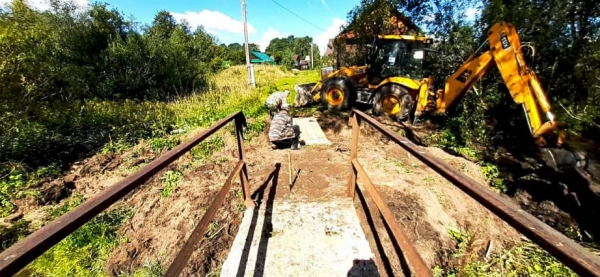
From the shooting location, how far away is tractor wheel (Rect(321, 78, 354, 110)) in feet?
25.8

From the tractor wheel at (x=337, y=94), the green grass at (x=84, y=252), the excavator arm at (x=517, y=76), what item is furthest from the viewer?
the tractor wheel at (x=337, y=94)

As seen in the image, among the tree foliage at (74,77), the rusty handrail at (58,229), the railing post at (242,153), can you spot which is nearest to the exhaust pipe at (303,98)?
the tree foliage at (74,77)

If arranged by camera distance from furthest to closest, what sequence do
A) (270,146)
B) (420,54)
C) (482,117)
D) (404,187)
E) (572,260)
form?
(420,54)
(482,117)
(270,146)
(404,187)
(572,260)

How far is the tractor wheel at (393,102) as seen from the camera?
6.80 meters

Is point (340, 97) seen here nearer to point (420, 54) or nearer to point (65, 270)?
point (420, 54)

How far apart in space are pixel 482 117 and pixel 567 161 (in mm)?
2226

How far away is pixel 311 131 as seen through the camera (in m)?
6.49

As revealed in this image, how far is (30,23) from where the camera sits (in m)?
6.86

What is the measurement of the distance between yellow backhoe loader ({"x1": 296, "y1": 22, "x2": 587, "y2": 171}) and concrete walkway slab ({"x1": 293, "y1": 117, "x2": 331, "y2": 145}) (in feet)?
3.84

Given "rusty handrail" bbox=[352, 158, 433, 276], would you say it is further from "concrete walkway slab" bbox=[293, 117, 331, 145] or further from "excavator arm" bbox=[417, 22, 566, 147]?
"excavator arm" bbox=[417, 22, 566, 147]

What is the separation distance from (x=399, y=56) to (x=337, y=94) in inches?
76.4

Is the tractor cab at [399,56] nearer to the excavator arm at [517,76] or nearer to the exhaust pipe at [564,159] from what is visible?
the excavator arm at [517,76]

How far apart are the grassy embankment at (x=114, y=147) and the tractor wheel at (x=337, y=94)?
193 centimetres

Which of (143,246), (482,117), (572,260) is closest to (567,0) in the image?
(482,117)
